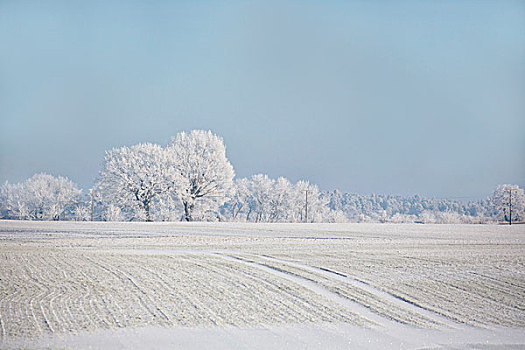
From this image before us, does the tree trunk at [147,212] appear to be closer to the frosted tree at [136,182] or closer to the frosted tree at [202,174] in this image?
the frosted tree at [136,182]

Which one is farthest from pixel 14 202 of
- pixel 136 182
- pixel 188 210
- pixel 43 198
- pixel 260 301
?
pixel 260 301

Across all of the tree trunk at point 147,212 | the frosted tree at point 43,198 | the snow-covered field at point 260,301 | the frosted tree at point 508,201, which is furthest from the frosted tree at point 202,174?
the frosted tree at point 508,201

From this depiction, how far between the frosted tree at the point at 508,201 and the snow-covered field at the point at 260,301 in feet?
268

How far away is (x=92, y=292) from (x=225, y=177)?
48690 mm

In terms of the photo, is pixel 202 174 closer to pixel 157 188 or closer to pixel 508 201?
pixel 157 188

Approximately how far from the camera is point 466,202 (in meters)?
134

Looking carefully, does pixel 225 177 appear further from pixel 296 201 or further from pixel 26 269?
pixel 26 269

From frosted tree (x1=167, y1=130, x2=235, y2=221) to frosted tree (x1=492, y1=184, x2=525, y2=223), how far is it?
5740 cm

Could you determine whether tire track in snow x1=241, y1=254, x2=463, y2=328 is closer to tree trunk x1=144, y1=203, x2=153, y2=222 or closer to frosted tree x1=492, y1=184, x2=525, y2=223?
tree trunk x1=144, y1=203, x2=153, y2=222

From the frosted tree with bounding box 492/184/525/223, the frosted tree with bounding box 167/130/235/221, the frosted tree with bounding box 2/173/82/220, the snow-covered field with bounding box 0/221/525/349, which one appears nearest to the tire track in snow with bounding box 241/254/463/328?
the snow-covered field with bounding box 0/221/525/349

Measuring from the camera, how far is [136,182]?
58812 mm

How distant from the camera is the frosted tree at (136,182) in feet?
191

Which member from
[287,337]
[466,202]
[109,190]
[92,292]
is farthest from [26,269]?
[466,202]

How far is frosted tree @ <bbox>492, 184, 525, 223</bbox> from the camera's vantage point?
301 feet
